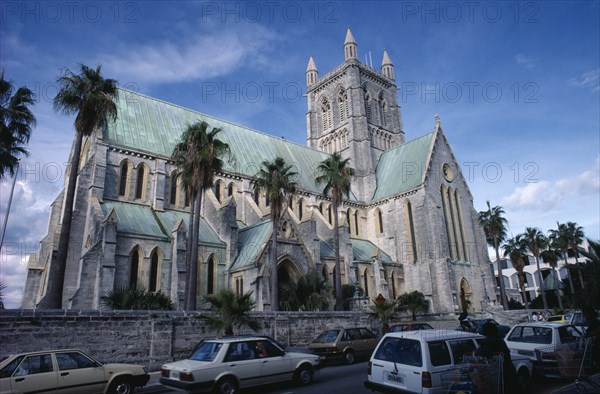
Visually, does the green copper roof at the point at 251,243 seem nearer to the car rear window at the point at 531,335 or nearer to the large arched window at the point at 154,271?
the large arched window at the point at 154,271

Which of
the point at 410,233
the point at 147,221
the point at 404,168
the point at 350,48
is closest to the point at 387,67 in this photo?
the point at 350,48

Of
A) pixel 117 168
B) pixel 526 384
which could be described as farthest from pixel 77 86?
pixel 526 384

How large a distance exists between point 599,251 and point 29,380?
17.7 m

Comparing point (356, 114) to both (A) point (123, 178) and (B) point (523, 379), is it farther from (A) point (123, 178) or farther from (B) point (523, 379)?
(B) point (523, 379)

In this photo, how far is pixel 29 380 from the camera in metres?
8.98

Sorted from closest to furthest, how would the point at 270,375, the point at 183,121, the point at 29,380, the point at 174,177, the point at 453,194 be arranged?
the point at 29,380 < the point at 270,375 < the point at 174,177 < the point at 183,121 < the point at 453,194

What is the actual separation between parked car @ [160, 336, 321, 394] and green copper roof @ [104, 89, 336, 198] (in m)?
22.8

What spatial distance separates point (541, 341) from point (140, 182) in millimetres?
26962

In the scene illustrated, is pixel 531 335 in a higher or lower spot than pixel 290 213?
lower

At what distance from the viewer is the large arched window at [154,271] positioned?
25266mm

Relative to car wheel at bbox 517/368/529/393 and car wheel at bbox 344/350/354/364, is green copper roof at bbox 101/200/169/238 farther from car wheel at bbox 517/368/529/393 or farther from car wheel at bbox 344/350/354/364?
car wheel at bbox 517/368/529/393

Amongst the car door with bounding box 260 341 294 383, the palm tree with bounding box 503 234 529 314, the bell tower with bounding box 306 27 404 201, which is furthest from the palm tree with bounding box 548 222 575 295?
the car door with bounding box 260 341 294 383

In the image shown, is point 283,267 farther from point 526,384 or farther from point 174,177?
point 526,384

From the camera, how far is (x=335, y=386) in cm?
1100
